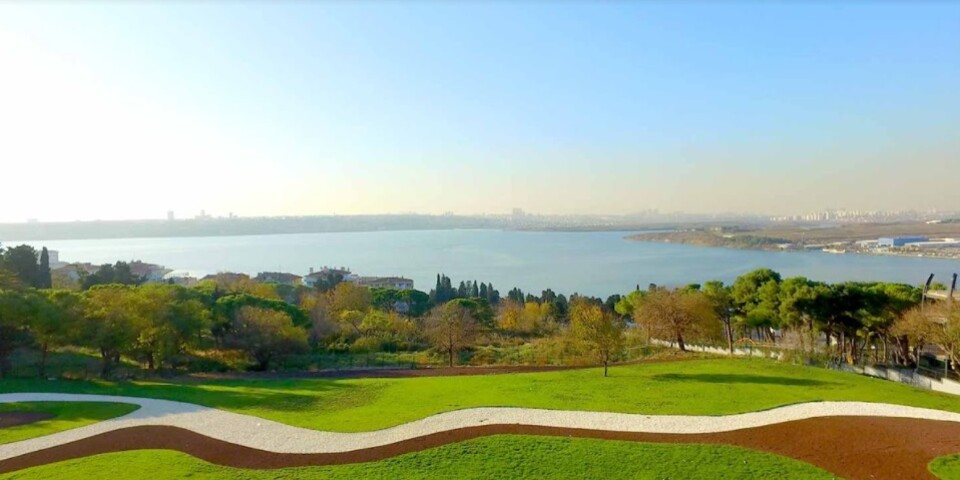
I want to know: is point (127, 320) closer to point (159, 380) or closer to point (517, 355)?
point (159, 380)

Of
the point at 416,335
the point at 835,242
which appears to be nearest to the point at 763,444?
the point at 416,335

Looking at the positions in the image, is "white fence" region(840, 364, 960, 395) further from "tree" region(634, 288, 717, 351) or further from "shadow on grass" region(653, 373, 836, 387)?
"tree" region(634, 288, 717, 351)

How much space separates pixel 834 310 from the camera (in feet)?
84.8

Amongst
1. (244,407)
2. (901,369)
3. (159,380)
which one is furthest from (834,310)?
(159,380)

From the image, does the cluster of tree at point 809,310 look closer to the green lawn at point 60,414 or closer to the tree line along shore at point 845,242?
the green lawn at point 60,414

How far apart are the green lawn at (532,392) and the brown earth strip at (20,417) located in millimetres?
2818

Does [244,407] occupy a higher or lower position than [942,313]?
lower

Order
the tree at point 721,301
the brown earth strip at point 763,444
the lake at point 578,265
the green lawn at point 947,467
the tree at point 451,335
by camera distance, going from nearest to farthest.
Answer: the green lawn at point 947,467 → the brown earth strip at point 763,444 → the tree at point 451,335 → the tree at point 721,301 → the lake at point 578,265

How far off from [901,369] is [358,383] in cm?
2144

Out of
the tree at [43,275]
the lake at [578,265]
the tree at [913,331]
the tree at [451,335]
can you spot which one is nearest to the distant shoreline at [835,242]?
the lake at [578,265]

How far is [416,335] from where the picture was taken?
122 ft

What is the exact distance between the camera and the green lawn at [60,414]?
15.0 m

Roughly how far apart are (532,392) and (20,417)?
15.6m

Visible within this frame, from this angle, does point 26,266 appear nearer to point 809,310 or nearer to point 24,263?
point 24,263
